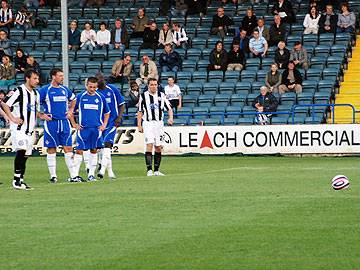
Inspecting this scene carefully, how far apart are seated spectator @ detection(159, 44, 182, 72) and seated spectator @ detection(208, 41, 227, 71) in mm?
1129

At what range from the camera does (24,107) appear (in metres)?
18.6

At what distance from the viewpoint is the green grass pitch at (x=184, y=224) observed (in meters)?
9.95

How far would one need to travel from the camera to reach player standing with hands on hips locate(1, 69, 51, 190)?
18.4 meters

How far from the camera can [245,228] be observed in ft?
39.1

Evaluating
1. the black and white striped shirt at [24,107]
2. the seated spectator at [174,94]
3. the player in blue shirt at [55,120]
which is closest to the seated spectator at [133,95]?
the seated spectator at [174,94]

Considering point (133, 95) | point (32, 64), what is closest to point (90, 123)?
point (133, 95)

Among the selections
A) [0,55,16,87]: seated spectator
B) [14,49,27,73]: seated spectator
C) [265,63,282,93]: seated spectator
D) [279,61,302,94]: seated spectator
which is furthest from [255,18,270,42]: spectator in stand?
[0,55,16,87]: seated spectator

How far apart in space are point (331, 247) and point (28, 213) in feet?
15.5

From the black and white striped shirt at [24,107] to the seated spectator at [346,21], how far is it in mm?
17692

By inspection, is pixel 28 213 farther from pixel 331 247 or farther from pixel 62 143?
pixel 62 143

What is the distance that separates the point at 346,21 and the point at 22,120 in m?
18.2

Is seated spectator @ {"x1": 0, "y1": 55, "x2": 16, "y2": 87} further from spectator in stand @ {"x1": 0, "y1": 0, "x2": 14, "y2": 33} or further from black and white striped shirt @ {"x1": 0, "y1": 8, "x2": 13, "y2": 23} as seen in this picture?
black and white striped shirt @ {"x1": 0, "y1": 8, "x2": 13, "y2": 23}

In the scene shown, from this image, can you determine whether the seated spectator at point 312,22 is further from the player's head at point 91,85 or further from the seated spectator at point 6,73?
the player's head at point 91,85

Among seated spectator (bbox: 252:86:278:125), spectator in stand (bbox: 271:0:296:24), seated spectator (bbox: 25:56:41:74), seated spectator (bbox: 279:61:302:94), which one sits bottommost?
seated spectator (bbox: 252:86:278:125)
